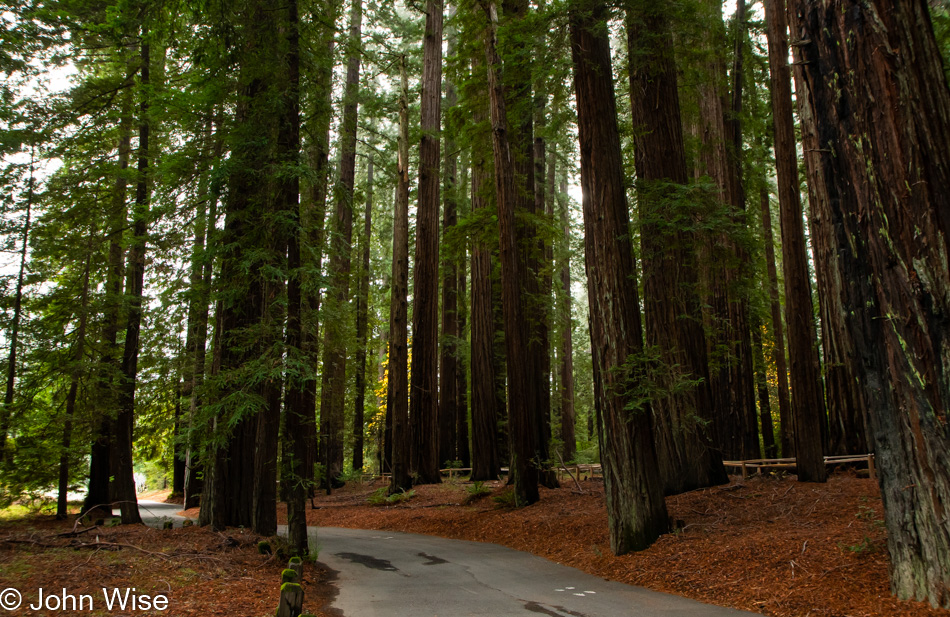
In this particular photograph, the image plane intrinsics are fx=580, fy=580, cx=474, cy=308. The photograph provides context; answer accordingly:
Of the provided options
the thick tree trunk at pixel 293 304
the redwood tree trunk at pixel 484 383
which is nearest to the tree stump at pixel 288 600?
the thick tree trunk at pixel 293 304

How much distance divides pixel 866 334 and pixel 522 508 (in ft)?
27.3

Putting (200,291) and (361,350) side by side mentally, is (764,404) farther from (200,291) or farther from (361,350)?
(200,291)

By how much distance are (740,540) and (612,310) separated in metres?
3.20

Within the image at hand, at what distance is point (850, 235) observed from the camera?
5.04 metres

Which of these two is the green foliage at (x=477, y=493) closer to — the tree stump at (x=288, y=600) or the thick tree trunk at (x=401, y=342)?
the thick tree trunk at (x=401, y=342)

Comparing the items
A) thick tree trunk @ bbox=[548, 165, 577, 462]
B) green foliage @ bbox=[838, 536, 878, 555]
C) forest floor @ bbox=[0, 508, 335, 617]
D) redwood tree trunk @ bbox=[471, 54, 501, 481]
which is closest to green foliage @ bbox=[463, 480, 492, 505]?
redwood tree trunk @ bbox=[471, 54, 501, 481]

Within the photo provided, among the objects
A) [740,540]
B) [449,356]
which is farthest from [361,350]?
[740,540]

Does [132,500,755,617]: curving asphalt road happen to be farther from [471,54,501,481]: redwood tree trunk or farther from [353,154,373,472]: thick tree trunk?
[353,154,373,472]: thick tree trunk

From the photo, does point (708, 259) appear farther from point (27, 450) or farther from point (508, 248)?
point (27, 450)

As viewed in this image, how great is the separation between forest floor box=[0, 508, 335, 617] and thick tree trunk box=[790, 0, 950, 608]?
5.27m

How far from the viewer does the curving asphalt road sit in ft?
18.6

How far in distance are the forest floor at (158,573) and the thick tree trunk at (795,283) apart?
841 cm

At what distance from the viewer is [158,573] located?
6.25 meters

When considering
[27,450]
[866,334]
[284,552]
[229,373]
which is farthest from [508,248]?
[27,450]
